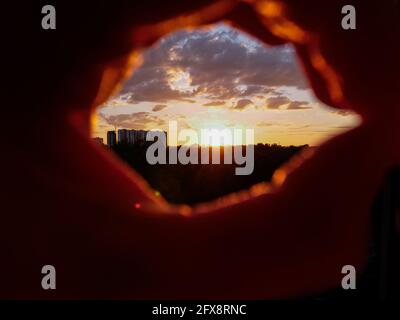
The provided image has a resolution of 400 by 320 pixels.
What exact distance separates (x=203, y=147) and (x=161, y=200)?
0.37 meters

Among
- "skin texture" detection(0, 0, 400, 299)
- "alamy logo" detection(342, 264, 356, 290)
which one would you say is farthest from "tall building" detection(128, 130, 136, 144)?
"alamy logo" detection(342, 264, 356, 290)

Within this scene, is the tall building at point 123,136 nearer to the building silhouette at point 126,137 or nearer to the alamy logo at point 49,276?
the building silhouette at point 126,137

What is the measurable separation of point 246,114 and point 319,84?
441mm

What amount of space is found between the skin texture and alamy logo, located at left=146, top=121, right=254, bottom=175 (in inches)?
6.8

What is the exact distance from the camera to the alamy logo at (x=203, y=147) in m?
2.61

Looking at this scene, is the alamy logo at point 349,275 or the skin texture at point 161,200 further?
the alamy logo at point 349,275

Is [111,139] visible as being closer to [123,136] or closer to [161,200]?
[123,136]

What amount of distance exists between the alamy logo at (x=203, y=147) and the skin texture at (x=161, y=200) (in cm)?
17

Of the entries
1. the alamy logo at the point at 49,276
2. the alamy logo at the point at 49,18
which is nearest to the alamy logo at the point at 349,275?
the alamy logo at the point at 49,276

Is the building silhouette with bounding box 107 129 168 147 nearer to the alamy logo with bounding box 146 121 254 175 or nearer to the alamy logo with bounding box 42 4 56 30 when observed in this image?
the alamy logo with bounding box 146 121 254 175

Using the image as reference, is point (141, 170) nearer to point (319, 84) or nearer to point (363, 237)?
point (319, 84)

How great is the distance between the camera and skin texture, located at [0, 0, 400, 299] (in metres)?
2.56
